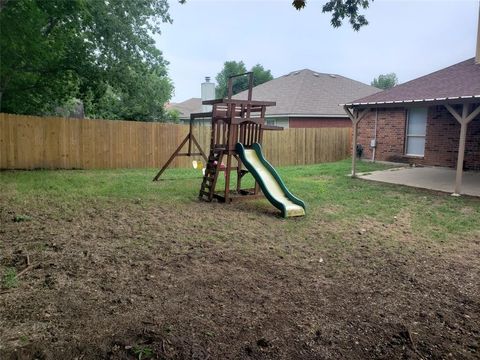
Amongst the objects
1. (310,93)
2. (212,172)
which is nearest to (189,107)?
(310,93)

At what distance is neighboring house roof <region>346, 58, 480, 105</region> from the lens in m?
9.77

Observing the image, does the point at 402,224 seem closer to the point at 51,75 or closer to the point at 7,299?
the point at 7,299

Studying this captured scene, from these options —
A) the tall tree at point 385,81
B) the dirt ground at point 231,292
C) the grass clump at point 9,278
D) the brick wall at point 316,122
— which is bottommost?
the dirt ground at point 231,292

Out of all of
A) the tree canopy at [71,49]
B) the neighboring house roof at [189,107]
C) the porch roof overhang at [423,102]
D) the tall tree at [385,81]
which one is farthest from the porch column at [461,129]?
the tall tree at [385,81]

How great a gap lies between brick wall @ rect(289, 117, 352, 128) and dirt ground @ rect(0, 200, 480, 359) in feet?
49.2

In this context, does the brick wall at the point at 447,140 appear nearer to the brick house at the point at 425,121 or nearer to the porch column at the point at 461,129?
the brick house at the point at 425,121

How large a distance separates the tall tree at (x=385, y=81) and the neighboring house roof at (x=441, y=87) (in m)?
42.3

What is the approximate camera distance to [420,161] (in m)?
14.6

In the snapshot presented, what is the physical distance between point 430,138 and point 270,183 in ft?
30.6

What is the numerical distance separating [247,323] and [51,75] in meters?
12.3

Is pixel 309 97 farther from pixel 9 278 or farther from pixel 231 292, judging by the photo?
pixel 9 278

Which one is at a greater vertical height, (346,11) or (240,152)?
(346,11)

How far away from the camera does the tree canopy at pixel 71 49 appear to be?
10.2 meters

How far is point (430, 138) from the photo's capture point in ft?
46.4
